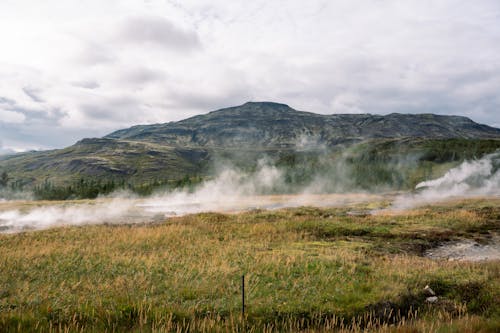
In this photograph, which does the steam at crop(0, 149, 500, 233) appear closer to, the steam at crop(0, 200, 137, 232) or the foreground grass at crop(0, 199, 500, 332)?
the steam at crop(0, 200, 137, 232)

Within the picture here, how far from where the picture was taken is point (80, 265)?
17.2m

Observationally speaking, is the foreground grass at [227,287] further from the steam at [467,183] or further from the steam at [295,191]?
the steam at [467,183]

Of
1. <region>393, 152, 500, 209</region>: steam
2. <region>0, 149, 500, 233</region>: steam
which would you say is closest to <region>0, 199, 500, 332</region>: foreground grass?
<region>0, 149, 500, 233</region>: steam

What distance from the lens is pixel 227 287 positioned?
13.6 metres

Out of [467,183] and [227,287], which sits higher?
[227,287]

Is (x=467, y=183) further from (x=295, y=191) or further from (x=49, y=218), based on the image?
(x=49, y=218)

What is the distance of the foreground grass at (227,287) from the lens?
10141mm

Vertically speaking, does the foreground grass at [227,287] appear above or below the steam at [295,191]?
above

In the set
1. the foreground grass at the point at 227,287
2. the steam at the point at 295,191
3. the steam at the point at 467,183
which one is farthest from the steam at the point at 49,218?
the steam at the point at 467,183

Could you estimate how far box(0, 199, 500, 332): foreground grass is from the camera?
1014 cm

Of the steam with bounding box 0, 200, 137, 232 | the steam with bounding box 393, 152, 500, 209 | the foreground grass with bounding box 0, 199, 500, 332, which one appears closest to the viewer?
the foreground grass with bounding box 0, 199, 500, 332

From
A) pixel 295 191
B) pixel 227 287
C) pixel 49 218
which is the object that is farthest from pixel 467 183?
pixel 227 287

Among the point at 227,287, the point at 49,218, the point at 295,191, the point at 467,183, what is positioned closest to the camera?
the point at 227,287

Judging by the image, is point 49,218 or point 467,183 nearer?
point 49,218
